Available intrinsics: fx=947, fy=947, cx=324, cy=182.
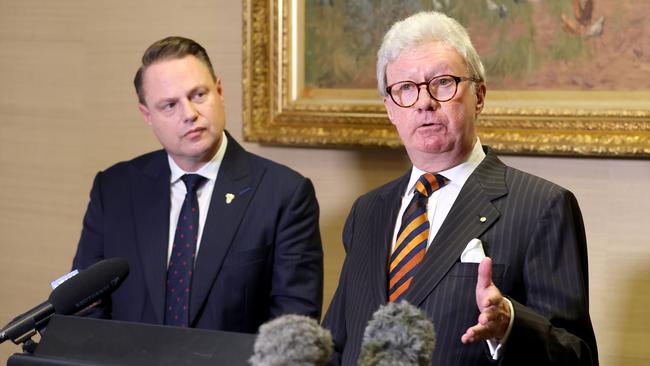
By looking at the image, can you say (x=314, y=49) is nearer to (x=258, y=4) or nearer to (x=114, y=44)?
(x=258, y=4)

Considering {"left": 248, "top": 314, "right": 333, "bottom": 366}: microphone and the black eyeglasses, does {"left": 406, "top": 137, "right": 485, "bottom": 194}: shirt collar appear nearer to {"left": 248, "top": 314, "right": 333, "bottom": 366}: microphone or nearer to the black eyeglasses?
the black eyeglasses

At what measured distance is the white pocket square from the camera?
6.99ft

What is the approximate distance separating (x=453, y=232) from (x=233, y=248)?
0.95 m

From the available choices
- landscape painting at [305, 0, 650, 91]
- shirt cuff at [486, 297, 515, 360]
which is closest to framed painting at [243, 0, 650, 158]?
landscape painting at [305, 0, 650, 91]

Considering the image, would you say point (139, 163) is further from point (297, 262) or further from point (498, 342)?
point (498, 342)

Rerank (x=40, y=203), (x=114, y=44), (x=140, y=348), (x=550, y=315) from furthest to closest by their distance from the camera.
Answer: (x=40, y=203)
(x=114, y=44)
(x=550, y=315)
(x=140, y=348)

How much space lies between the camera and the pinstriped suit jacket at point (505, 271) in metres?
2.06

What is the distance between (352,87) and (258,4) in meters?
0.50

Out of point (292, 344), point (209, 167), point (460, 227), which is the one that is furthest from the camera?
point (209, 167)

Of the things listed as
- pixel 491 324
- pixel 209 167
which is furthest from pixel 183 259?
pixel 491 324

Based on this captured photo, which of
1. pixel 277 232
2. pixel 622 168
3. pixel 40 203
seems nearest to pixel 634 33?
pixel 622 168

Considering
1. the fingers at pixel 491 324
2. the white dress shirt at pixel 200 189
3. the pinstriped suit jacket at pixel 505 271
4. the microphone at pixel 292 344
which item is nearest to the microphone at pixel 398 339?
the microphone at pixel 292 344

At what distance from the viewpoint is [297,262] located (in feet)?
9.57

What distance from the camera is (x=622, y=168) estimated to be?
310cm
